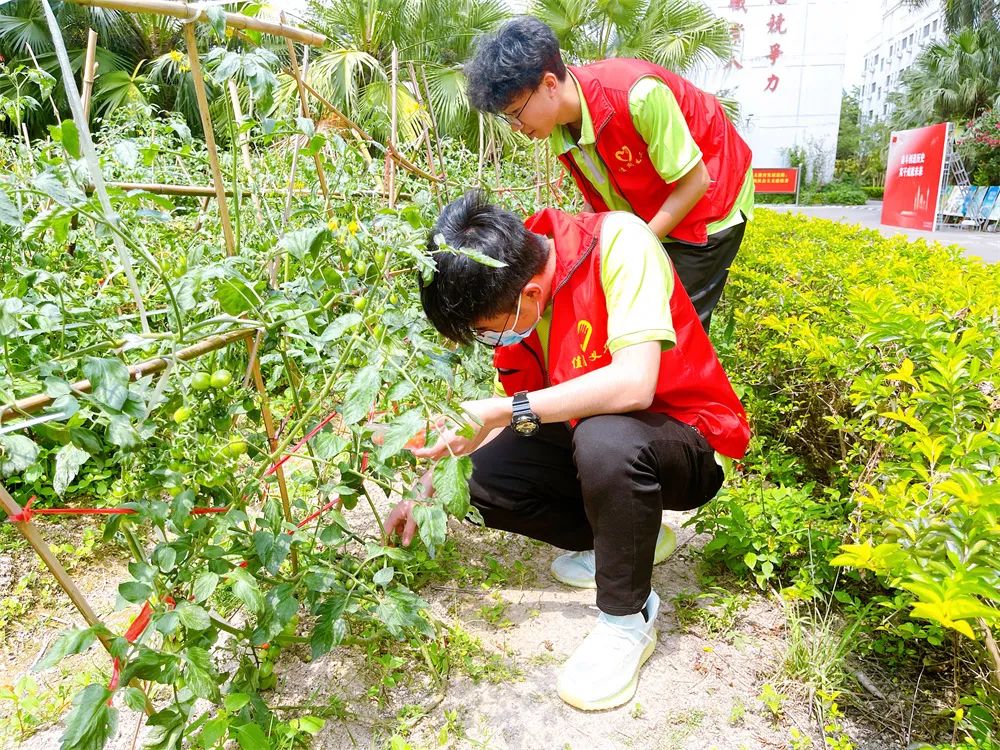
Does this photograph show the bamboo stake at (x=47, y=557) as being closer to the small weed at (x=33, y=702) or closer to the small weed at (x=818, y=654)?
the small weed at (x=33, y=702)

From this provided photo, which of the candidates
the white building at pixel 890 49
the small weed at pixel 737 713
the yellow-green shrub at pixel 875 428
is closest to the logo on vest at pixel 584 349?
the yellow-green shrub at pixel 875 428

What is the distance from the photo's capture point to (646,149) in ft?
6.47

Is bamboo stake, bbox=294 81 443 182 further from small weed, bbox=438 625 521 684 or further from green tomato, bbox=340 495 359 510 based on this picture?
small weed, bbox=438 625 521 684

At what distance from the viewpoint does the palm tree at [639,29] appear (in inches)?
374

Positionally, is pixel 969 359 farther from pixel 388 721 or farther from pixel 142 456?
pixel 142 456

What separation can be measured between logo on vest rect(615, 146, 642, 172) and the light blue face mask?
0.73m

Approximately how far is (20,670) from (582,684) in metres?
1.28

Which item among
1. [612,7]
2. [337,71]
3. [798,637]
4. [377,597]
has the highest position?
[612,7]

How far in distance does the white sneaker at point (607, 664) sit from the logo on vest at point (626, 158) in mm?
1229

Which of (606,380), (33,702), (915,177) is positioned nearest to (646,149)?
(606,380)

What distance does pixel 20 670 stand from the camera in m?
1.60

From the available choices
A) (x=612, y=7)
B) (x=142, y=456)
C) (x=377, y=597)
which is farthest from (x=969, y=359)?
(x=612, y=7)

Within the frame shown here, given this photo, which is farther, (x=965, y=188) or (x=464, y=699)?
(x=965, y=188)

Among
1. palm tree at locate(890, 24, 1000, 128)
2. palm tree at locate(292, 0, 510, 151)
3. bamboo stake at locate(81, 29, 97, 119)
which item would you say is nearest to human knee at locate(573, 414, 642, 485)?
bamboo stake at locate(81, 29, 97, 119)
